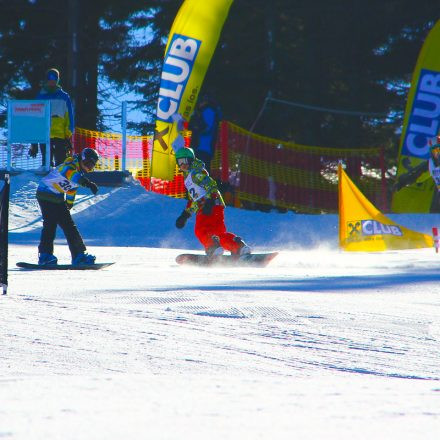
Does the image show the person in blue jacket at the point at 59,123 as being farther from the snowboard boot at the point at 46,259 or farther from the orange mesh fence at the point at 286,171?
the snowboard boot at the point at 46,259

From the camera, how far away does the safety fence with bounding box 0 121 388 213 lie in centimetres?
2005

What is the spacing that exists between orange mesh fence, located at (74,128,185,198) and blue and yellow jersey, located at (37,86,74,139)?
2259mm

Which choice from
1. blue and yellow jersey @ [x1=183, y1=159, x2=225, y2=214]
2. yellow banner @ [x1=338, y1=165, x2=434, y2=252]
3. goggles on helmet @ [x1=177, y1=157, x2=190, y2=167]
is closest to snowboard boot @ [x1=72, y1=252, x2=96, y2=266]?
blue and yellow jersey @ [x1=183, y1=159, x2=225, y2=214]

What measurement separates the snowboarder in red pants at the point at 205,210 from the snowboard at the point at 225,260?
10cm

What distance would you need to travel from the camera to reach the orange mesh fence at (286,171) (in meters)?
20.3

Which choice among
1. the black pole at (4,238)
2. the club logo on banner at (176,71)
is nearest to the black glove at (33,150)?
the club logo on banner at (176,71)

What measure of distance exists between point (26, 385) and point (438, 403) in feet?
5.40

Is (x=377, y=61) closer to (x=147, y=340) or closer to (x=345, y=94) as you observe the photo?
(x=345, y=94)

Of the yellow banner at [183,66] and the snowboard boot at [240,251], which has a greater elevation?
the yellow banner at [183,66]

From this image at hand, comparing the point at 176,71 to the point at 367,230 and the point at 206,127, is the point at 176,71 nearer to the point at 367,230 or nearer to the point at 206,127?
the point at 206,127

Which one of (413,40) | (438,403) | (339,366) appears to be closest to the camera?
(438,403)

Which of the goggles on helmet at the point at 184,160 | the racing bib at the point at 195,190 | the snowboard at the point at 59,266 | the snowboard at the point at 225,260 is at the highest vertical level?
the goggles on helmet at the point at 184,160

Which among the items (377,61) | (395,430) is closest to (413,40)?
(377,61)

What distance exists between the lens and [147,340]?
5570 millimetres
